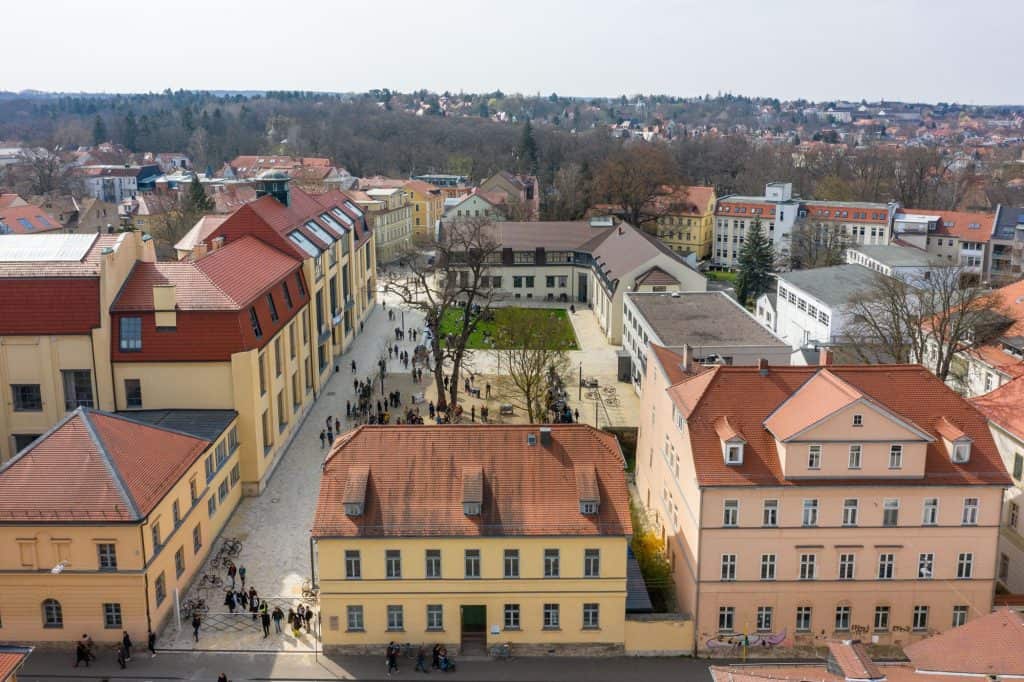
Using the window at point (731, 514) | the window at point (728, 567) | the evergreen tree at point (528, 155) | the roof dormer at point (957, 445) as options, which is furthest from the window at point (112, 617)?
the evergreen tree at point (528, 155)

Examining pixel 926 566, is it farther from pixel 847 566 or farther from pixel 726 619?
pixel 726 619

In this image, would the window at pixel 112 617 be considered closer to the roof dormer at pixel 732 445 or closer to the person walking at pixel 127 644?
the person walking at pixel 127 644

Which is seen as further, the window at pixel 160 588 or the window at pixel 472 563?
the window at pixel 160 588

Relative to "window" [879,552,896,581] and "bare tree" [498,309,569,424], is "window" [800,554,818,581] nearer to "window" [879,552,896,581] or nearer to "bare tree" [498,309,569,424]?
"window" [879,552,896,581]

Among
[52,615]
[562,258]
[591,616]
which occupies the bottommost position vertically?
[52,615]

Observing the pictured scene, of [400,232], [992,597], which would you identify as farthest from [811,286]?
[400,232]

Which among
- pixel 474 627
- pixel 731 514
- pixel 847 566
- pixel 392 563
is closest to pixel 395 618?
pixel 392 563
